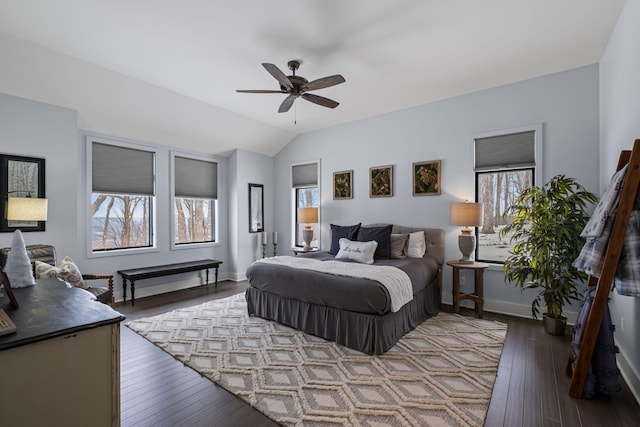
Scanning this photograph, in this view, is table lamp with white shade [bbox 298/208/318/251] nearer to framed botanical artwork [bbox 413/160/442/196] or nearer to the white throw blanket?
framed botanical artwork [bbox 413/160/442/196]

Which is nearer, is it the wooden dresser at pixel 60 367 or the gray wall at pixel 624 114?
the wooden dresser at pixel 60 367

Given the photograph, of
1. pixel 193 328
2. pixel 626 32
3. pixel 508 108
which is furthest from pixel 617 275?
pixel 193 328

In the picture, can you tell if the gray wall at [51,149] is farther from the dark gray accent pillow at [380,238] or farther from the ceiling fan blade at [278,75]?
the dark gray accent pillow at [380,238]

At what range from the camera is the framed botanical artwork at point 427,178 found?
15.0ft

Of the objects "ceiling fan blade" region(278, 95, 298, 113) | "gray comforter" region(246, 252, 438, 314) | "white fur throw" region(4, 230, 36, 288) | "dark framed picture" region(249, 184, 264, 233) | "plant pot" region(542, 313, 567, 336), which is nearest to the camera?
"white fur throw" region(4, 230, 36, 288)

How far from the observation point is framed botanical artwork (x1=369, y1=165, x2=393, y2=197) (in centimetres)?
508

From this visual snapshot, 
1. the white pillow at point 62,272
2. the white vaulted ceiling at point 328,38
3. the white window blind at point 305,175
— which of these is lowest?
the white pillow at point 62,272

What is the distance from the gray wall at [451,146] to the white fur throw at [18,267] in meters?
4.36

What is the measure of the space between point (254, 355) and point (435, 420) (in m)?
1.64

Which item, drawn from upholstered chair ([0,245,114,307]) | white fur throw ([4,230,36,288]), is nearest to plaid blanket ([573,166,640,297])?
white fur throw ([4,230,36,288])

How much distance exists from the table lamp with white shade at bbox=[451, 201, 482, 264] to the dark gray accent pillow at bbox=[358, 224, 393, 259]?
896 mm

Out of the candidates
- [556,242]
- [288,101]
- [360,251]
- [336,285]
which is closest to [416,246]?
[360,251]

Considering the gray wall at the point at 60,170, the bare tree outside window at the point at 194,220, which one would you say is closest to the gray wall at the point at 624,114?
the gray wall at the point at 60,170

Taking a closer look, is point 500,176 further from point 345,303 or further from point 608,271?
point 345,303
